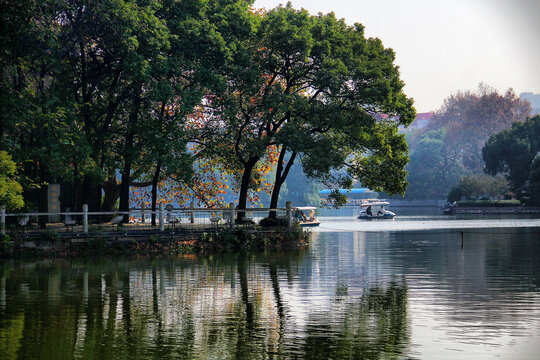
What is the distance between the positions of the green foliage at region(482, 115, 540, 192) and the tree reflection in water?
88.5 meters

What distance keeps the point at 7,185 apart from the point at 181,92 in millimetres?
9830

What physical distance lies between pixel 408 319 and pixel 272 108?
27.5 m

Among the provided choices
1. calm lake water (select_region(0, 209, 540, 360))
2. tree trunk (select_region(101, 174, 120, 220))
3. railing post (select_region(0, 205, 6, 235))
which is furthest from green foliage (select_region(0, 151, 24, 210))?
tree trunk (select_region(101, 174, 120, 220))

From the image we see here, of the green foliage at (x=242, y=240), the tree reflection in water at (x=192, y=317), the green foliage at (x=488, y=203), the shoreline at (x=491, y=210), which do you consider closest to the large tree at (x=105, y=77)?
the green foliage at (x=242, y=240)

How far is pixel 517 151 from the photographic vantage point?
352 feet

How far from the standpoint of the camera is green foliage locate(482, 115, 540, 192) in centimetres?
10731

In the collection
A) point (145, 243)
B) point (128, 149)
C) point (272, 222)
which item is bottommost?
point (145, 243)

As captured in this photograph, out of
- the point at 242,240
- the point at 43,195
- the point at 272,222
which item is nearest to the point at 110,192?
the point at 43,195

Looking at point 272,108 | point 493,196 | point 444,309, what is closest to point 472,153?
point 493,196

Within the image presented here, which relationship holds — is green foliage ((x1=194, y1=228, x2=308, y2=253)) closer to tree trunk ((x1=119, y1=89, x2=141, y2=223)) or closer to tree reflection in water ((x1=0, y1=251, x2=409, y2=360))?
tree trunk ((x1=119, y1=89, x2=141, y2=223))

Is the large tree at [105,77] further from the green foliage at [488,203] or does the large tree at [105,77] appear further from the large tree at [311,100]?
the green foliage at [488,203]

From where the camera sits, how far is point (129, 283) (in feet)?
77.1

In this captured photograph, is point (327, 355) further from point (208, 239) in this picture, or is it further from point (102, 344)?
point (208, 239)

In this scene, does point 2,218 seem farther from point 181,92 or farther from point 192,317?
point 192,317
